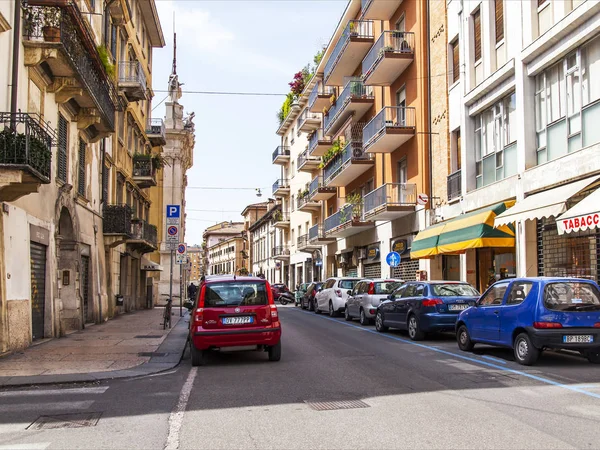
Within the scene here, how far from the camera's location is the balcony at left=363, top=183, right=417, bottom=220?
90.2 ft

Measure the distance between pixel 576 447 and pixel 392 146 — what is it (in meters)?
24.8

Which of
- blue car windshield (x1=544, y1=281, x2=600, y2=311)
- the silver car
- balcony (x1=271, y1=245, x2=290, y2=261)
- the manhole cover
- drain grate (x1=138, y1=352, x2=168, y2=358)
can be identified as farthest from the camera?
balcony (x1=271, y1=245, x2=290, y2=261)

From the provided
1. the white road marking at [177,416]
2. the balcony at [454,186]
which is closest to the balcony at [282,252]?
the balcony at [454,186]

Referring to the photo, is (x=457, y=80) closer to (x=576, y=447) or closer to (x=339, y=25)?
(x=339, y=25)

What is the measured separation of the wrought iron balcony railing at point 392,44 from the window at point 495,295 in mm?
17595

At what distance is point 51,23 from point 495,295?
11.6m

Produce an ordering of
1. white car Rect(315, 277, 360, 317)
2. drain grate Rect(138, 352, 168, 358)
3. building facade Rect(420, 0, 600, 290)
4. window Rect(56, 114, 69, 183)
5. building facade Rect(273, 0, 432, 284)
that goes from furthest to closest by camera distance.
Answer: building facade Rect(273, 0, 432, 284) < white car Rect(315, 277, 360, 317) < window Rect(56, 114, 69, 183) < building facade Rect(420, 0, 600, 290) < drain grate Rect(138, 352, 168, 358)

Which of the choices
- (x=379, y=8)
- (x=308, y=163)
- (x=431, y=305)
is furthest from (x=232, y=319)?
(x=308, y=163)

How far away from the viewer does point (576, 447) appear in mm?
5590

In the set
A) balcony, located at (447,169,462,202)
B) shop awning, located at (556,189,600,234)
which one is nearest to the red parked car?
shop awning, located at (556,189,600,234)

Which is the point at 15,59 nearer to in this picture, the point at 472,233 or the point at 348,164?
the point at 472,233

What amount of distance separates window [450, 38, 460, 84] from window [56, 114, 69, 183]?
14.4m

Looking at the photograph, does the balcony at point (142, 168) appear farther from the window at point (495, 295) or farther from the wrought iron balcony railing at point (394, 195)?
the window at point (495, 295)

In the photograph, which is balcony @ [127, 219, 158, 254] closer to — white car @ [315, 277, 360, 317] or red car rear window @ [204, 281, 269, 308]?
white car @ [315, 277, 360, 317]
